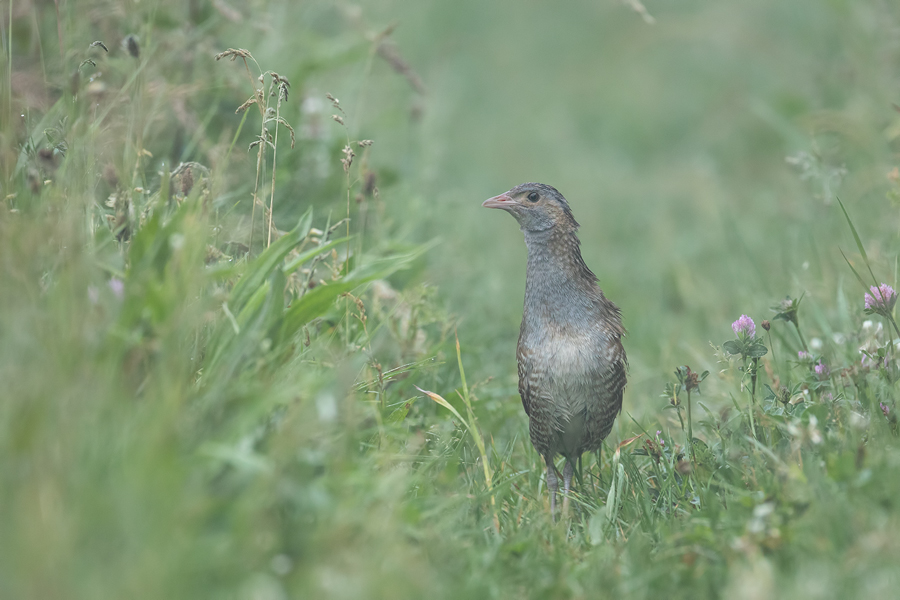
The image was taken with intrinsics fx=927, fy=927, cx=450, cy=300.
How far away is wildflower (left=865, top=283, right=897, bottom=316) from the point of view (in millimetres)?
3252

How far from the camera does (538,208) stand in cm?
392

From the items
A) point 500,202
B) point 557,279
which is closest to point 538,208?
point 500,202

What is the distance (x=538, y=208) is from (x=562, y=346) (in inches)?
25.4

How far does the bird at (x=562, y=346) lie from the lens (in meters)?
3.58

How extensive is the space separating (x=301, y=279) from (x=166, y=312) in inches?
50.9

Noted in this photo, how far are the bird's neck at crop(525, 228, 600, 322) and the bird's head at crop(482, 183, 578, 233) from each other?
0.11ft

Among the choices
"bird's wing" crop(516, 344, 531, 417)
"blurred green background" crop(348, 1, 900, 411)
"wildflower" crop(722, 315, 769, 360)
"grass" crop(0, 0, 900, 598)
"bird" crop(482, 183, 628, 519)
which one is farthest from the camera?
"blurred green background" crop(348, 1, 900, 411)

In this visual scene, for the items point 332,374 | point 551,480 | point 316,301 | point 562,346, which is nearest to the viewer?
point 332,374

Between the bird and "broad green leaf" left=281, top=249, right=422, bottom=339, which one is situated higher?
"broad green leaf" left=281, top=249, right=422, bottom=339

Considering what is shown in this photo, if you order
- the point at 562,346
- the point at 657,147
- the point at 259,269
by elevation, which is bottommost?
the point at 657,147

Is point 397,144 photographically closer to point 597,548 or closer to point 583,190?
point 583,190

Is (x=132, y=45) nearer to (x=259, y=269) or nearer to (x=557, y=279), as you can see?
(x=259, y=269)

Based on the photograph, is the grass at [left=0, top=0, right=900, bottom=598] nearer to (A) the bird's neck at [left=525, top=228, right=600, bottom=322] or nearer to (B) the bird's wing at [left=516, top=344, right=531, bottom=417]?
(B) the bird's wing at [left=516, top=344, right=531, bottom=417]

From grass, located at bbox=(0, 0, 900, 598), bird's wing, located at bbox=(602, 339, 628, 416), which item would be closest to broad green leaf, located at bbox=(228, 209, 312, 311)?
grass, located at bbox=(0, 0, 900, 598)
